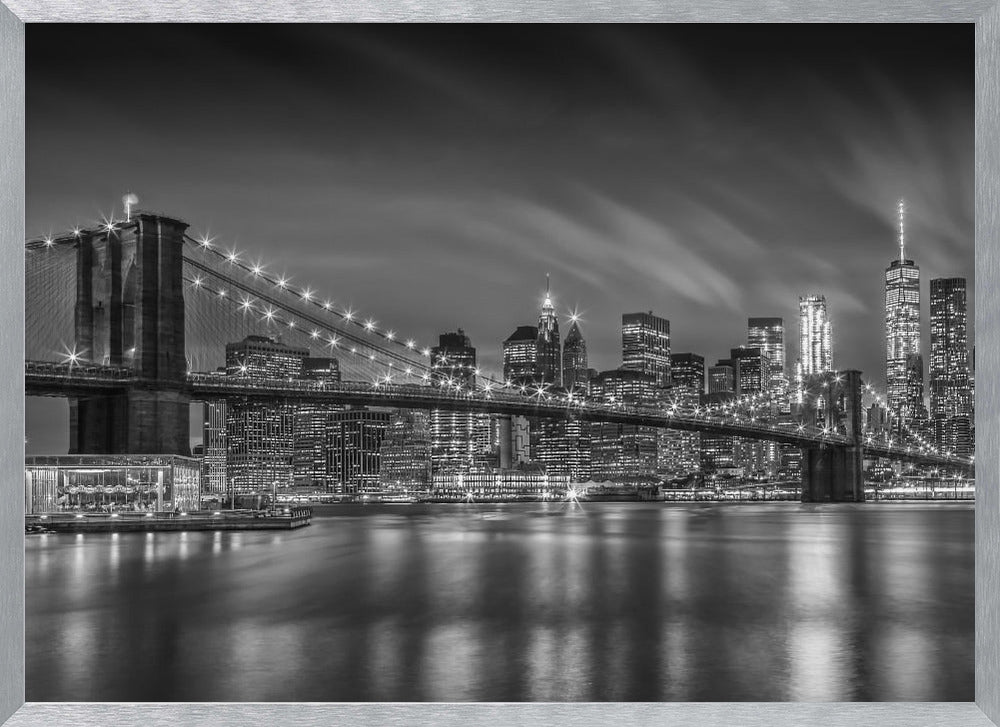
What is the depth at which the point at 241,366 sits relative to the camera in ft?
86.4

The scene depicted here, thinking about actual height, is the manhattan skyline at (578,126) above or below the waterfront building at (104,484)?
above

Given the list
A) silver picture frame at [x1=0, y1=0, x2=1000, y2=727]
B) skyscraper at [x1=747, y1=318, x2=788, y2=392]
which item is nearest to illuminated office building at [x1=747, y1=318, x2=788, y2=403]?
skyscraper at [x1=747, y1=318, x2=788, y2=392]

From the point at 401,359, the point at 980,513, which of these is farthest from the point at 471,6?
the point at 401,359

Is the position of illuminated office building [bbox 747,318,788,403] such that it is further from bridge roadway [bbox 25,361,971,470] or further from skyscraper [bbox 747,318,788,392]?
bridge roadway [bbox 25,361,971,470]

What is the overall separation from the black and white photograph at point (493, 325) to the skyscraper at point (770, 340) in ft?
0.43

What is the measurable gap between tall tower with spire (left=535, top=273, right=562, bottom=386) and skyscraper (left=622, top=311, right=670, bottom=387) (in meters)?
5.36

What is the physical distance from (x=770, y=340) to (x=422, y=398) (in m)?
9.58

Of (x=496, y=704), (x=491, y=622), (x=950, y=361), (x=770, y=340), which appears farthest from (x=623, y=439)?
(x=496, y=704)

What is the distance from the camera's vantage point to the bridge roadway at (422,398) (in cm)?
2077

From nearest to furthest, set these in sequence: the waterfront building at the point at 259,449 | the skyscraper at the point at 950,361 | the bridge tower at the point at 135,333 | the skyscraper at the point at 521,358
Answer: the skyscraper at the point at 950,361 < the bridge tower at the point at 135,333 < the skyscraper at the point at 521,358 < the waterfront building at the point at 259,449

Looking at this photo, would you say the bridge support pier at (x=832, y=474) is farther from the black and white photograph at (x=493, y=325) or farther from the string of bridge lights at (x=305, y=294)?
the string of bridge lights at (x=305, y=294)

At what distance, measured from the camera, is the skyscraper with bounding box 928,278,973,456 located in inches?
432

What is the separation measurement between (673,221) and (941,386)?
1216 centimetres

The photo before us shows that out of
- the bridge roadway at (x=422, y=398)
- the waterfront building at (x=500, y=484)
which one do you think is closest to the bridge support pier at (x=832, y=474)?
the bridge roadway at (x=422, y=398)
